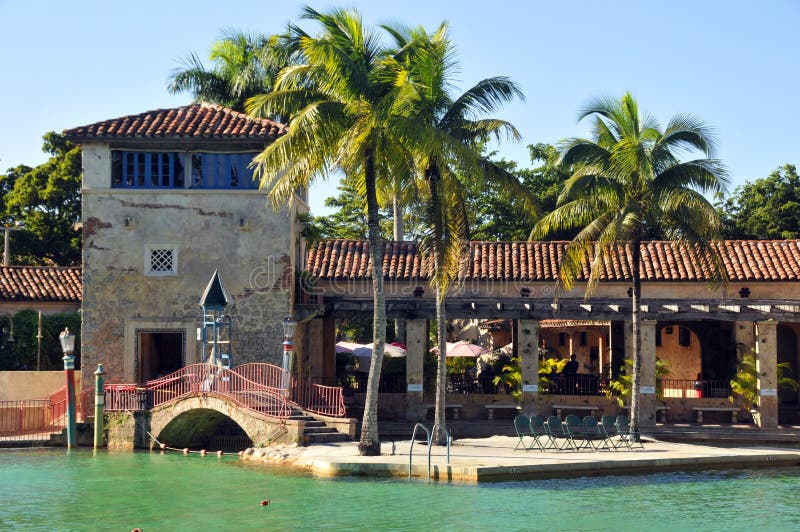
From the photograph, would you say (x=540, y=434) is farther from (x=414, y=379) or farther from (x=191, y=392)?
(x=191, y=392)

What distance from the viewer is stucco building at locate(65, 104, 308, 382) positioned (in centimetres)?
3033

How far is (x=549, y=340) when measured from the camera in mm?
47969

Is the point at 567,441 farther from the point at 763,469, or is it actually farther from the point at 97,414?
the point at 97,414

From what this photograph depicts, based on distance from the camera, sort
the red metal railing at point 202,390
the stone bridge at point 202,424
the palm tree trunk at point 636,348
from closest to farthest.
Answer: the stone bridge at point 202,424 → the palm tree trunk at point 636,348 → the red metal railing at point 202,390

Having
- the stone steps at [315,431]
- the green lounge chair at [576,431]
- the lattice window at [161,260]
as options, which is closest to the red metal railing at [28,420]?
the lattice window at [161,260]

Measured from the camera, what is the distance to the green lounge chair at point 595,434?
84.2 feet

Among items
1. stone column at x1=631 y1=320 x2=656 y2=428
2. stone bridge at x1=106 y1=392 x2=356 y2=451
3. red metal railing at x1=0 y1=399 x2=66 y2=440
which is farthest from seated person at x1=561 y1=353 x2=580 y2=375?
red metal railing at x1=0 y1=399 x2=66 y2=440

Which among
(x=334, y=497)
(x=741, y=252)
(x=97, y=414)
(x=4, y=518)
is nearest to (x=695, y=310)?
(x=741, y=252)

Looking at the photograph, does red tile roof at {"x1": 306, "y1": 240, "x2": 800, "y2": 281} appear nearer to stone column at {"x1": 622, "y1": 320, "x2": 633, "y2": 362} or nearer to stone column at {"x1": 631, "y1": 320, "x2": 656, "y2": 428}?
stone column at {"x1": 622, "y1": 320, "x2": 633, "y2": 362}

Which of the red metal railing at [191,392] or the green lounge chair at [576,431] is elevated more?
the red metal railing at [191,392]

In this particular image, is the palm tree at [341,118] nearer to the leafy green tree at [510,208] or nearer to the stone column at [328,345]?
the stone column at [328,345]

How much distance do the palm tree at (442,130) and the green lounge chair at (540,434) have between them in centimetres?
280

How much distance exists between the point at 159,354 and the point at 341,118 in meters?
14.4

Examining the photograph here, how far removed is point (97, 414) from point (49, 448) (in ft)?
5.06
